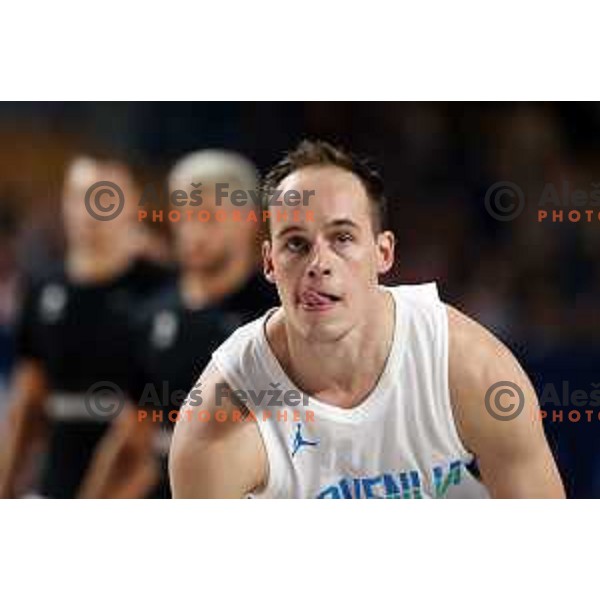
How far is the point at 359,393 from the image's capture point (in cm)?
301

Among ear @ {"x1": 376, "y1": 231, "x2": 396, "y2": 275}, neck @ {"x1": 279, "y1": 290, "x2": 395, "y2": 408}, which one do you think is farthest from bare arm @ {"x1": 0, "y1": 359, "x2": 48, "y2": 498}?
ear @ {"x1": 376, "y1": 231, "x2": 396, "y2": 275}

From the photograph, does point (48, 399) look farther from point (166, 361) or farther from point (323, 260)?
point (323, 260)

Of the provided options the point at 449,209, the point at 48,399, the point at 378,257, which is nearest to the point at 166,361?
the point at 48,399

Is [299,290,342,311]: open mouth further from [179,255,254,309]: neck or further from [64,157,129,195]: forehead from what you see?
[64,157,129,195]: forehead

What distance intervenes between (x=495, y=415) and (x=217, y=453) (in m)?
0.65

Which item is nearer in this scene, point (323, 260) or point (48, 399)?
point (323, 260)

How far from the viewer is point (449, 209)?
9.92 ft

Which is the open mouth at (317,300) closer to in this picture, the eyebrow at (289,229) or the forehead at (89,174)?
the eyebrow at (289,229)

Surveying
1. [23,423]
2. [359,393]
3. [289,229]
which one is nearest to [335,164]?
[289,229]

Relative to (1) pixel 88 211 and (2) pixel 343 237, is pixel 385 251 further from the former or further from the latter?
(1) pixel 88 211

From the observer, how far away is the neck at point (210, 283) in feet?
10.0
